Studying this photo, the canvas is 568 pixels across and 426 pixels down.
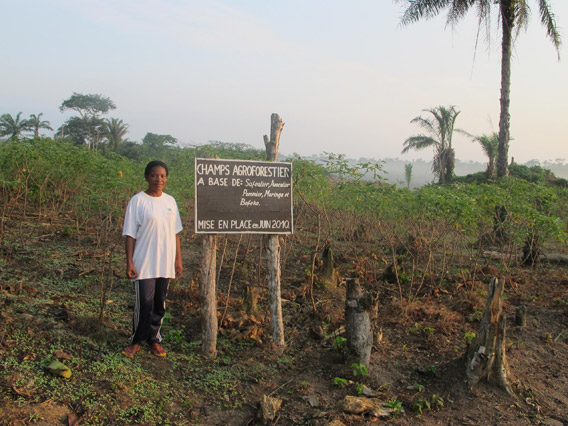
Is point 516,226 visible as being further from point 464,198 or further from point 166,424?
point 166,424

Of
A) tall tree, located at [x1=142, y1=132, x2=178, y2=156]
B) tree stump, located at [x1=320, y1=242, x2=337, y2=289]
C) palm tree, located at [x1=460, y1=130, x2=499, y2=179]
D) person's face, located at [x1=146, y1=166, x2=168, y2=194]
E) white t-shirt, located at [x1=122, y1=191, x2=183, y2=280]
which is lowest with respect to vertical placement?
tree stump, located at [x1=320, y1=242, x2=337, y2=289]

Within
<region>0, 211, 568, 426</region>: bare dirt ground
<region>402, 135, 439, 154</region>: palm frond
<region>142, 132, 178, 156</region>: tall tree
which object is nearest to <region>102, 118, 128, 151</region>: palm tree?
A: <region>142, 132, 178, 156</region>: tall tree

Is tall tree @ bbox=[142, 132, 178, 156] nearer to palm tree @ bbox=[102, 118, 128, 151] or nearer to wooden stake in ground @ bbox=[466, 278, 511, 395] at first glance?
palm tree @ bbox=[102, 118, 128, 151]

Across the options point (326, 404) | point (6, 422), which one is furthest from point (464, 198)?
point (6, 422)

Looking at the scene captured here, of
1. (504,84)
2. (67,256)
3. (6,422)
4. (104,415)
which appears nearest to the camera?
(6,422)

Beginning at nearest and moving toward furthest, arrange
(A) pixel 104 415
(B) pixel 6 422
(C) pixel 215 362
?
(B) pixel 6 422 < (A) pixel 104 415 < (C) pixel 215 362

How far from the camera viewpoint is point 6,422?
2.62 metres

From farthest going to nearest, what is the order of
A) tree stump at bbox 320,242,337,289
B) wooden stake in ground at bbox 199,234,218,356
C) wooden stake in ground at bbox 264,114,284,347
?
tree stump at bbox 320,242,337,289 < wooden stake in ground at bbox 264,114,284,347 < wooden stake in ground at bbox 199,234,218,356

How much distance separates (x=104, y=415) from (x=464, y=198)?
487cm

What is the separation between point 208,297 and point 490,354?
2.46 m

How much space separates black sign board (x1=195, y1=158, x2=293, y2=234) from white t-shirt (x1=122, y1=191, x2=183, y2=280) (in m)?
0.27

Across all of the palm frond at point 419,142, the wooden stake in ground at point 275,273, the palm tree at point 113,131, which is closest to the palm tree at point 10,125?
the palm tree at point 113,131

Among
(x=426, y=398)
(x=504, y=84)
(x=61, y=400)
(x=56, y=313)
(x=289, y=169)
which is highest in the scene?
(x=504, y=84)

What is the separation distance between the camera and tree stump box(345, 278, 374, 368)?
3.97 m
